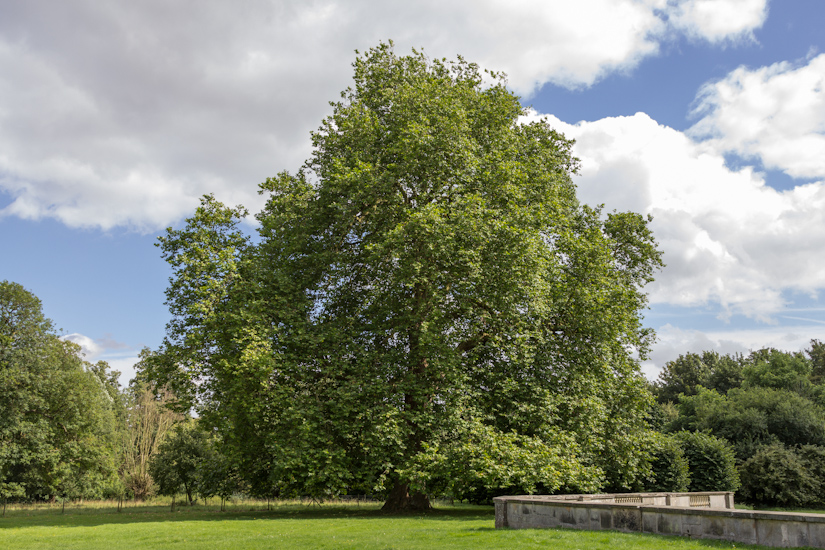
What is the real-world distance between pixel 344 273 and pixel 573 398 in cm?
1095

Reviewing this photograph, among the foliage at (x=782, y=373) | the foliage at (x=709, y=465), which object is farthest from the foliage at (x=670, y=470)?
the foliage at (x=782, y=373)

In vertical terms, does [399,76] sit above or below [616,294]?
above

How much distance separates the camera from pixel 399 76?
28188 millimetres

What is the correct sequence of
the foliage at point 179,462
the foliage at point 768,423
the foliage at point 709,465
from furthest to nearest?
the foliage at point 768,423 → the foliage at point 179,462 → the foliage at point 709,465

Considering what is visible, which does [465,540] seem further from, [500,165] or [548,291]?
[500,165]

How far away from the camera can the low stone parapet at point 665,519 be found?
10617 mm

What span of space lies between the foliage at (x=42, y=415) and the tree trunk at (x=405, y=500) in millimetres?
25950

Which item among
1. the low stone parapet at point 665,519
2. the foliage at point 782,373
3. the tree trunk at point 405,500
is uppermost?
the foliage at point 782,373

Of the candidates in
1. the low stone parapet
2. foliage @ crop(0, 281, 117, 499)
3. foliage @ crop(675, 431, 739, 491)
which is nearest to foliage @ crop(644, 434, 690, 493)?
foliage @ crop(675, 431, 739, 491)

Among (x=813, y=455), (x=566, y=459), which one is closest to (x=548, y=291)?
(x=566, y=459)

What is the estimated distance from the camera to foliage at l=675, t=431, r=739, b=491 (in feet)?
105

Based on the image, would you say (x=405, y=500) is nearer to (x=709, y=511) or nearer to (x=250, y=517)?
(x=250, y=517)

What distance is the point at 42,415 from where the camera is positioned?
131ft

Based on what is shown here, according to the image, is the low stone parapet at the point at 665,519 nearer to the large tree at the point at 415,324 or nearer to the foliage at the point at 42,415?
the large tree at the point at 415,324
